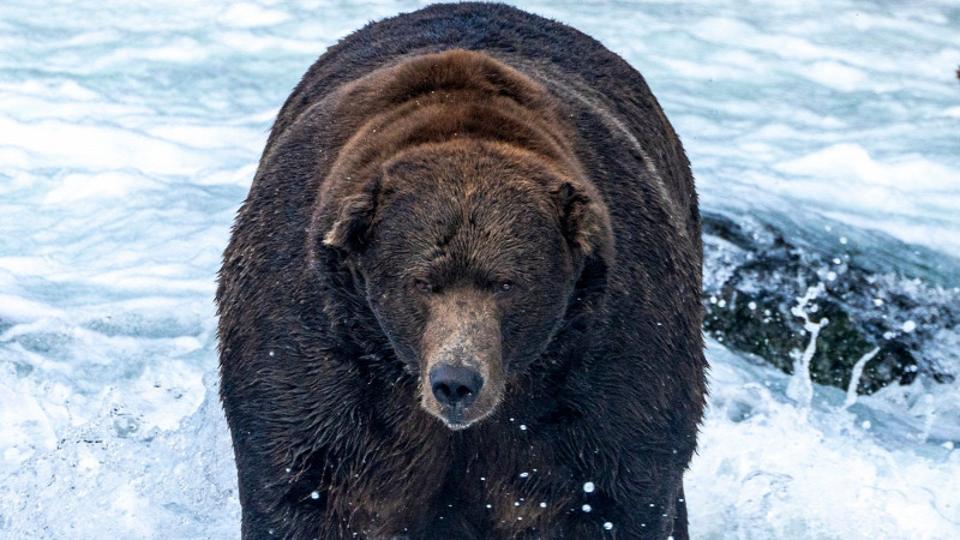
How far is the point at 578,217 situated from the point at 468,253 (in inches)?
12.4

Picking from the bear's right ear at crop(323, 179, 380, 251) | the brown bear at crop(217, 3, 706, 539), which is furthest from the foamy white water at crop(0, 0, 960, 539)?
the bear's right ear at crop(323, 179, 380, 251)

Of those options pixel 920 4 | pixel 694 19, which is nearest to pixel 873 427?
pixel 694 19

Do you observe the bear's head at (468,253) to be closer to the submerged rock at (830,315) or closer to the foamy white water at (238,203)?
the foamy white water at (238,203)

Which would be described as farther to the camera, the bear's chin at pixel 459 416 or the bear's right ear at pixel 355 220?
the bear's right ear at pixel 355 220

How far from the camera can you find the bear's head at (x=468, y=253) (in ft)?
12.0

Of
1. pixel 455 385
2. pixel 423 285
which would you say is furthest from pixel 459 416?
pixel 423 285

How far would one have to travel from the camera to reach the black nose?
11.6 ft

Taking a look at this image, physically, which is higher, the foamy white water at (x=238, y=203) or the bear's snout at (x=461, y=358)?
the bear's snout at (x=461, y=358)

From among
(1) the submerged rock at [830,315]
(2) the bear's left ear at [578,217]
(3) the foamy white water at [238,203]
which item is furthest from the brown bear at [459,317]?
(1) the submerged rock at [830,315]

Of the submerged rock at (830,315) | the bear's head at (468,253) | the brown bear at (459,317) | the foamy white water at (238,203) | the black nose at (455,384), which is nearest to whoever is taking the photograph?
the black nose at (455,384)

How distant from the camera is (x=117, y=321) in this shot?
794 cm

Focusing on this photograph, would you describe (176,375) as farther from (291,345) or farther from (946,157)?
(946,157)

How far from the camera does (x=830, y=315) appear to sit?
7906 mm

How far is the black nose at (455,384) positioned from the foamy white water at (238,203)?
2.88 metres
